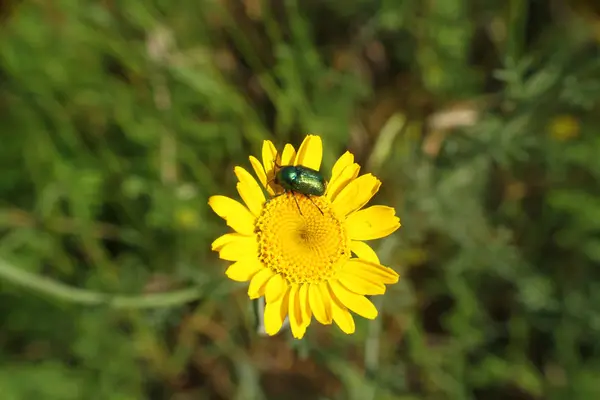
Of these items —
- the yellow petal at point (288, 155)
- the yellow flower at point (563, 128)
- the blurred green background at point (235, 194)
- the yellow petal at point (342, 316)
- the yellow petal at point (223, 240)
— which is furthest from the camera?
the yellow flower at point (563, 128)

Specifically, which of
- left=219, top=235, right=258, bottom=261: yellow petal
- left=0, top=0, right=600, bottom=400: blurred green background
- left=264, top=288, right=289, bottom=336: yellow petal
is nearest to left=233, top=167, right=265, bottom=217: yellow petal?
left=219, top=235, right=258, bottom=261: yellow petal

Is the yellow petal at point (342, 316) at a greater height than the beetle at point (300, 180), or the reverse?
the beetle at point (300, 180)

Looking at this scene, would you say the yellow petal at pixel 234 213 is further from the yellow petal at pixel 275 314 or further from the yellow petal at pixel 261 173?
the yellow petal at pixel 275 314

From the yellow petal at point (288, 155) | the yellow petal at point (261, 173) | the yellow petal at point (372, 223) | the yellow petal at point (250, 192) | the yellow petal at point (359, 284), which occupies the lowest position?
the yellow petal at point (359, 284)

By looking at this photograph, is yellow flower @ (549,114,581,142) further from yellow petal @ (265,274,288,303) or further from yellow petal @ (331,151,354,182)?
yellow petal @ (265,274,288,303)

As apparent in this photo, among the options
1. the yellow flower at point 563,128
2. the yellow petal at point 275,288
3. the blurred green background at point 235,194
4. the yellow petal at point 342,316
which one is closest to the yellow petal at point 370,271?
the yellow petal at point 342,316

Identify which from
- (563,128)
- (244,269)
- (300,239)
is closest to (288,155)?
(300,239)

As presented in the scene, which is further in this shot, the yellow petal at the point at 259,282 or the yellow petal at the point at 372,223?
the yellow petal at the point at 372,223
